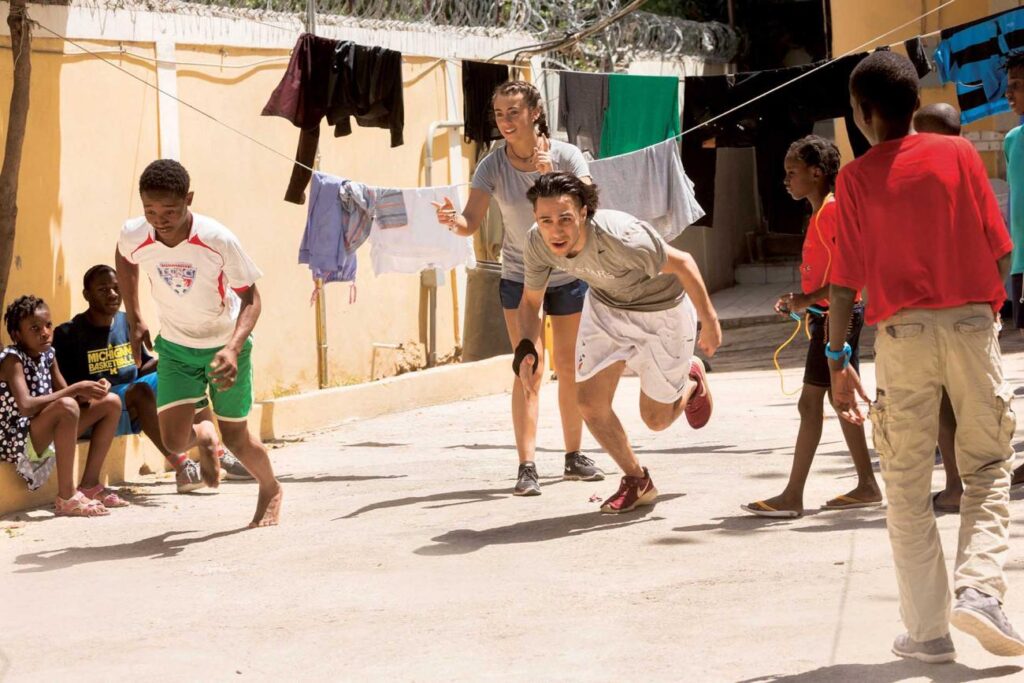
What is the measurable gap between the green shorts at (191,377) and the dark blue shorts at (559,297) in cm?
143

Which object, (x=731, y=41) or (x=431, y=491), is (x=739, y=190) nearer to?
(x=731, y=41)

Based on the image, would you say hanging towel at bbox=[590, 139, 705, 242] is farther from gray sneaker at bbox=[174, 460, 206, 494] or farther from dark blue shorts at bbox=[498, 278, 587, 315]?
gray sneaker at bbox=[174, 460, 206, 494]

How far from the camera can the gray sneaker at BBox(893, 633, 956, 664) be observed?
4.33m

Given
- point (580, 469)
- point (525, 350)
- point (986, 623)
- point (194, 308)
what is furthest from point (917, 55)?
point (986, 623)

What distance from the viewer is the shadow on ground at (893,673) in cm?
422

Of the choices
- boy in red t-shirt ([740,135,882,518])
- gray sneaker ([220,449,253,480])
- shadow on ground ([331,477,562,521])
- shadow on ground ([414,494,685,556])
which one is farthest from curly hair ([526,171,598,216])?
gray sneaker ([220,449,253,480])

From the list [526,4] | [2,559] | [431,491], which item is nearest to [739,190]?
[526,4]

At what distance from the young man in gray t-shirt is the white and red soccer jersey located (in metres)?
1.29

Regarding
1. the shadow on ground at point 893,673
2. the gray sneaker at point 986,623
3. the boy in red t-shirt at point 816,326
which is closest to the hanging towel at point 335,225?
the boy in red t-shirt at point 816,326

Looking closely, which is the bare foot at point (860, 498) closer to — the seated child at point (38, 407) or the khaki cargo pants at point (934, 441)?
the khaki cargo pants at point (934, 441)

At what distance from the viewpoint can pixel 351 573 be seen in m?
6.17

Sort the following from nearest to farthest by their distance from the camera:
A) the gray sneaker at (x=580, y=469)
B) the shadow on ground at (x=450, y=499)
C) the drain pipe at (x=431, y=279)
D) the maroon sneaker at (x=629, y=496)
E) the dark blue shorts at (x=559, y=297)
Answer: the maroon sneaker at (x=629, y=496), the shadow on ground at (x=450, y=499), the dark blue shorts at (x=559, y=297), the gray sneaker at (x=580, y=469), the drain pipe at (x=431, y=279)

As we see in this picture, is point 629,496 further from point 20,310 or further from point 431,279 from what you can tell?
point 431,279

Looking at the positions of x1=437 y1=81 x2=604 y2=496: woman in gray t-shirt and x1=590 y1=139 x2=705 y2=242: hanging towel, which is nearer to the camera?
x1=437 y1=81 x2=604 y2=496: woman in gray t-shirt
